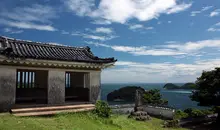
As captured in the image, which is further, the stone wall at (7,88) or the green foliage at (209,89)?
the green foliage at (209,89)

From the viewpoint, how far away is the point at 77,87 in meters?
14.0

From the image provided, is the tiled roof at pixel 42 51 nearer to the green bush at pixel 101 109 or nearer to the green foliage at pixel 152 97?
the green bush at pixel 101 109

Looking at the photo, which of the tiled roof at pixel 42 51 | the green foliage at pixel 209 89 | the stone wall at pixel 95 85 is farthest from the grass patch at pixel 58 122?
the green foliage at pixel 209 89

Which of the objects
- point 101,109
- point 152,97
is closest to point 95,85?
point 101,109

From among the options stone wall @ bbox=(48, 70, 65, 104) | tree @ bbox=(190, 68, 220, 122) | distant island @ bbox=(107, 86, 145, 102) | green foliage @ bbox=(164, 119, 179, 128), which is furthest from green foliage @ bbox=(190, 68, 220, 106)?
distant island @ bbox=(107, 86, 145, 102)

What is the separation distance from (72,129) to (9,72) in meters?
4.18

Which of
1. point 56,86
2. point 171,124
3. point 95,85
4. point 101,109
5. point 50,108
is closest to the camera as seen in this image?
point 50,108

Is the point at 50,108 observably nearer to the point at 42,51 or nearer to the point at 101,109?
the point at 101,109

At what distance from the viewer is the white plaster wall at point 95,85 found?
12.7 meters

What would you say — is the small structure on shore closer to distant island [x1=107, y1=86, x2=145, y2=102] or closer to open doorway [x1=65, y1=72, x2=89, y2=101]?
open doorway [x1=65, y1=72, x2=89, y2=101]

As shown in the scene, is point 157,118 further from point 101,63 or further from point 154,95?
point 101,63

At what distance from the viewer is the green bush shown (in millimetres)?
12203

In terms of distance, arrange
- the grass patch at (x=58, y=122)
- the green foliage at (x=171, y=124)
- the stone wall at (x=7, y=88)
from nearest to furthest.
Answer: the grass patch at (x=58, y=122), the stone wall at (x=7, y=88), the green foliage at (x=171, y=124)

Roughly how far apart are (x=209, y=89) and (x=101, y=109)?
11.9 metres
